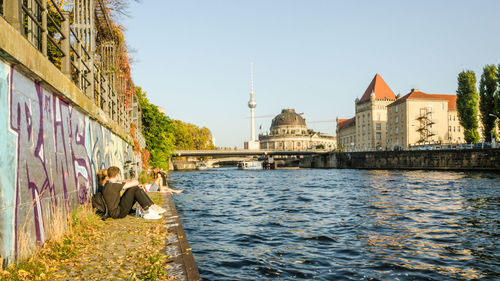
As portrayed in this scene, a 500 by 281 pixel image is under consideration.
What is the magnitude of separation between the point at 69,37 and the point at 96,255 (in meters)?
4.47

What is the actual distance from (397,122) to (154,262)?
329 feet

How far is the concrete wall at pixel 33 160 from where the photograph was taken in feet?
15.3

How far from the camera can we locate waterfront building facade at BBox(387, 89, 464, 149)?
92500 mm

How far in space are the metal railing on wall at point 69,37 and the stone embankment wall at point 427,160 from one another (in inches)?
1712

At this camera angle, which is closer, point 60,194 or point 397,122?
point 60,194

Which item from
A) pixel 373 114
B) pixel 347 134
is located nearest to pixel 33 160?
pixel 373 114

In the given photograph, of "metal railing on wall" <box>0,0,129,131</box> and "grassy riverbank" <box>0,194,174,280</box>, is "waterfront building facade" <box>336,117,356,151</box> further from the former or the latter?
"grassy riverbank" <box>0,194,174,280</box>

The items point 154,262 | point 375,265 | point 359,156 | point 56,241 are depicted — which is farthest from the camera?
point 359,156

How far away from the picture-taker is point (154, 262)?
5.32 metres

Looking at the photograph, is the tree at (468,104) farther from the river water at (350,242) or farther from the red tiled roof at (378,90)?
the red tiled roof at (378,90)

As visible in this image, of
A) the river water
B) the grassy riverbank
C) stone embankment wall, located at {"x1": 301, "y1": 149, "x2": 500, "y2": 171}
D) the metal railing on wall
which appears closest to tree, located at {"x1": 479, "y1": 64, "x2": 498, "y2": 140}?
stone embankment wall, located at {"x1": 301, "y1": 149, "x2": 500, "y2": 171}

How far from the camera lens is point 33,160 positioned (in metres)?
5.53

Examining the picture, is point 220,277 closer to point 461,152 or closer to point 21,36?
point 21,36

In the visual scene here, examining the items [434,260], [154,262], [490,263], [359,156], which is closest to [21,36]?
[154,262]
